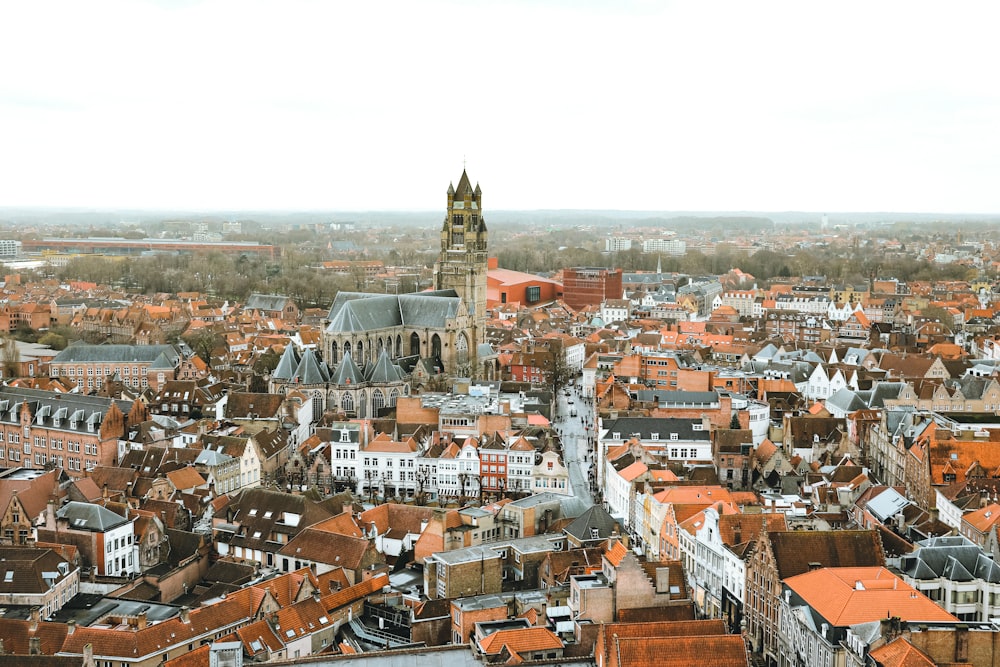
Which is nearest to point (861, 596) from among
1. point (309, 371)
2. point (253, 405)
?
point (253, 405)

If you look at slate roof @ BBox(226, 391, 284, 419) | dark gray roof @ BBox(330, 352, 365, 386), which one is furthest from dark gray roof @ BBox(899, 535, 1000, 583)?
dark gray roof @ BBox(330, 352, 365, 386)

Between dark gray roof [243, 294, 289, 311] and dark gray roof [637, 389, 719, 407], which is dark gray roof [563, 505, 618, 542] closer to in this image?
dark gray roof [637, 389, 719, 407]

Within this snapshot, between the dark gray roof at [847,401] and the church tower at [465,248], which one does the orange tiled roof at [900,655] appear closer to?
the dark gray roof at [847,401]

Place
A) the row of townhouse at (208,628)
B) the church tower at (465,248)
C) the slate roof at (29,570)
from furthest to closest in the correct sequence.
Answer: the church tower at (465,248) < the slate roof at (29,570) < the row of townhouse at (208,628)

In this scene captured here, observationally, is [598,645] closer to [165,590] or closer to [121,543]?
[165,590]

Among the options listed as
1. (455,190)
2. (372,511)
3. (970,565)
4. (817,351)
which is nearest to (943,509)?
(970,565)

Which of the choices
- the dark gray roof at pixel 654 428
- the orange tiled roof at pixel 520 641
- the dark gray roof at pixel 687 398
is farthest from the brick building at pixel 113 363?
the orange tiled roof at pixel 520 641

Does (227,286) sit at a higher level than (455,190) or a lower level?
lower
